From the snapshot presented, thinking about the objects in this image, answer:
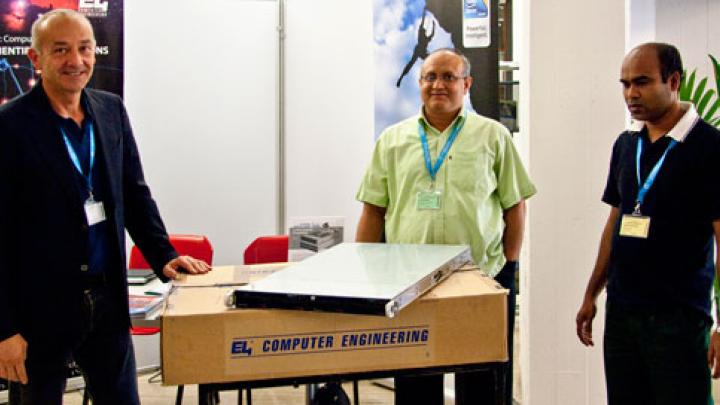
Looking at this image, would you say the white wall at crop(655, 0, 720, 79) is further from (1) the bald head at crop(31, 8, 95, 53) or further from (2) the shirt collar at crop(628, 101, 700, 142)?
(1) the bald head at crop(31, 8, 95, 53)

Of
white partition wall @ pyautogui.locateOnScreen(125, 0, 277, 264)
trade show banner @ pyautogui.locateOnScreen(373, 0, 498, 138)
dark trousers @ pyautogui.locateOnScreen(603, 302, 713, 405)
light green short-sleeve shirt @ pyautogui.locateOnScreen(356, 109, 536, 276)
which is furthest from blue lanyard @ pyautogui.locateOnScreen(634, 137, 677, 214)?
white partition wall @ pyautogui.locateOnScreen(125, 0, 277, 264)

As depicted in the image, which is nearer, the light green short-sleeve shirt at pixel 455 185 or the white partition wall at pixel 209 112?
the light green short-sleeve shirt at pixel 455 185

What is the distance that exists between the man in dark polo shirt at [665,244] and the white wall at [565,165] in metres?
0.76

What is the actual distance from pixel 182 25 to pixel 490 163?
215 cm

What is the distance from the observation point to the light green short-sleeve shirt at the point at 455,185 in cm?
217

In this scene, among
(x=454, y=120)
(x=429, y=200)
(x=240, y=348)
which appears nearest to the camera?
(x=240, y=348)

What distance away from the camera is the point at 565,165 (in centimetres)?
275

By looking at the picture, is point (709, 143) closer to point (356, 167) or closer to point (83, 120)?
point (83, 120)

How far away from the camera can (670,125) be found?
191 centimetres

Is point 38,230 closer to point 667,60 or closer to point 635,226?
point 635,226

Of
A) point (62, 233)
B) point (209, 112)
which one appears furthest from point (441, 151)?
point (209, 112)

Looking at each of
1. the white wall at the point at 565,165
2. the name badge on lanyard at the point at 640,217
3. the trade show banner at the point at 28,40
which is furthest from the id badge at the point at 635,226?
the trade show banner at the point at 28,40

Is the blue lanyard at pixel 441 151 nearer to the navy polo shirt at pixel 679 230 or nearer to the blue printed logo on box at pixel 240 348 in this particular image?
the navy polo shirt at pixel 679 230

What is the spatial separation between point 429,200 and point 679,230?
2.44ft
